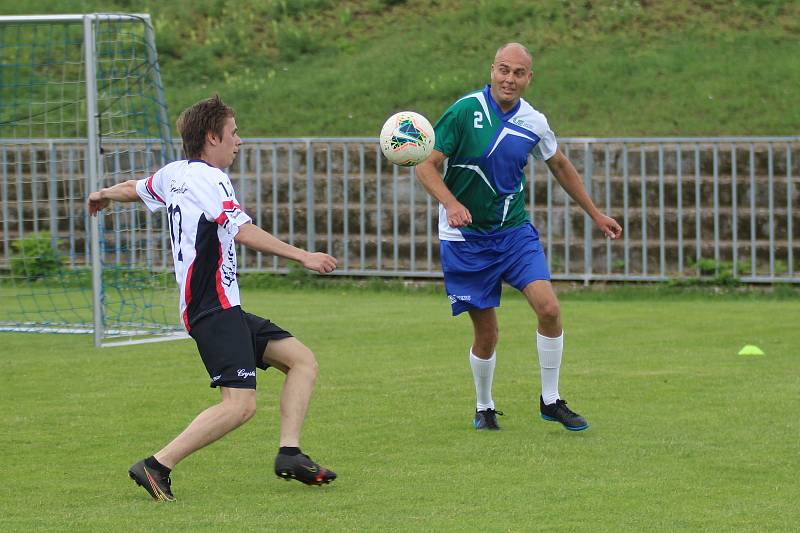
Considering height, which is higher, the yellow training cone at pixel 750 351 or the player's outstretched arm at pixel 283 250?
the player's outstretched arm at pixel 283 250

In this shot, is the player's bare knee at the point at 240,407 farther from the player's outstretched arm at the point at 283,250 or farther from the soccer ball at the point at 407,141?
the soccer ball at the point at 407,141

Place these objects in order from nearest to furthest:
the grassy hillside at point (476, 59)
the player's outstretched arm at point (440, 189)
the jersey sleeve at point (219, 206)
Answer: the jersey sleeve at point (219, 206), the player's outstretched arm at point (440, 189), the grassy hillside at point (476, 59)

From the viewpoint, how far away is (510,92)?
816 centimetres

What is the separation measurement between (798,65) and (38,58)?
36.4 feet

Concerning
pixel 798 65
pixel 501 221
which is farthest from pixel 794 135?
pixel 501 221

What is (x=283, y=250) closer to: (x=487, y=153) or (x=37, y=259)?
(x=487, y=153)

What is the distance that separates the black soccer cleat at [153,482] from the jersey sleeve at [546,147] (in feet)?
10.6

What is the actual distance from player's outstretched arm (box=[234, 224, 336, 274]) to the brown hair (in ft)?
1.65

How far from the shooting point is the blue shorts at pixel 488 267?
8273mm

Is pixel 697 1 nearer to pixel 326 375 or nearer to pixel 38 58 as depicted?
pixel 38 58

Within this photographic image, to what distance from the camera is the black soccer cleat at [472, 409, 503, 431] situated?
829cm

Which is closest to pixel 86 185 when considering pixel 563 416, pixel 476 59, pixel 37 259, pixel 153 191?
pixel 37 259

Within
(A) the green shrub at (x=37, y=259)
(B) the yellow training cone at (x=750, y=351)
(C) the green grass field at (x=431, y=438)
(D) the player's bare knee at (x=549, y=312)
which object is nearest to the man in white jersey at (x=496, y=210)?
(D) the player's bare knee at (x=549, y=312)

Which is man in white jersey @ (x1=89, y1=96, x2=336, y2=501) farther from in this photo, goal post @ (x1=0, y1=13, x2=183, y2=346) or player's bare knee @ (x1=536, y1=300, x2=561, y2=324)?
goal post @ (x1=0, y1=13, x2=183, y2=346)
